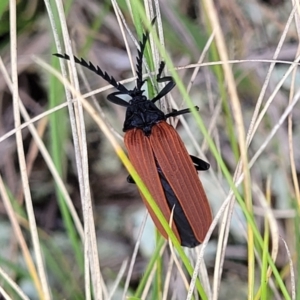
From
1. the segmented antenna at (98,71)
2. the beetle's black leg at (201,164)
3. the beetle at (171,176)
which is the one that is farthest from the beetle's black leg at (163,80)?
the beetle's black leg at (201,164)

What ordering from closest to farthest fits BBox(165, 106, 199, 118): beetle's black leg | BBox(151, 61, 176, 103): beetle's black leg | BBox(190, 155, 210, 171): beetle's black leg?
1. BBox(151, 61, 176, 103): beetle's black leg
2. BBox(165, 106, 199, 118): beetle's black leg
3. BBox(190, 155, 210, 171): beetle's black leg

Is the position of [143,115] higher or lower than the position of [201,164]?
higher

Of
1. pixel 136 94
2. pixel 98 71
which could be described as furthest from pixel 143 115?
pixel 98 71

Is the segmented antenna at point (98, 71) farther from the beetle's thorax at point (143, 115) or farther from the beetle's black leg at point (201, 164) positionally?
the beetle's black leg at point (201, 164)

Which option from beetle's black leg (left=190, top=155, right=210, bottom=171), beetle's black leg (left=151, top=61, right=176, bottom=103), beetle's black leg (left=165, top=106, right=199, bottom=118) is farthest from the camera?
beetle's black leg (left=190, top=155, right=210, bottom=171)

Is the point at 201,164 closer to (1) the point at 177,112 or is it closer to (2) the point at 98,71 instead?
(1) the point at 177,112

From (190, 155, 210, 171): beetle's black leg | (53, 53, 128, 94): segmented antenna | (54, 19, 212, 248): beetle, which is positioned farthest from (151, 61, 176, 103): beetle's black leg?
(190, 155, 210, 171): beetle's black leg

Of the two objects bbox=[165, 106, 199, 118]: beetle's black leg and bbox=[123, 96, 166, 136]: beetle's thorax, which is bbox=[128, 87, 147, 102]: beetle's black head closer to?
bbox=[123, 96, 166, 136]: beetle's thorax

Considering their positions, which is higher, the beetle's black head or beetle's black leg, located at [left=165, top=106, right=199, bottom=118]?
the beetle's black head
